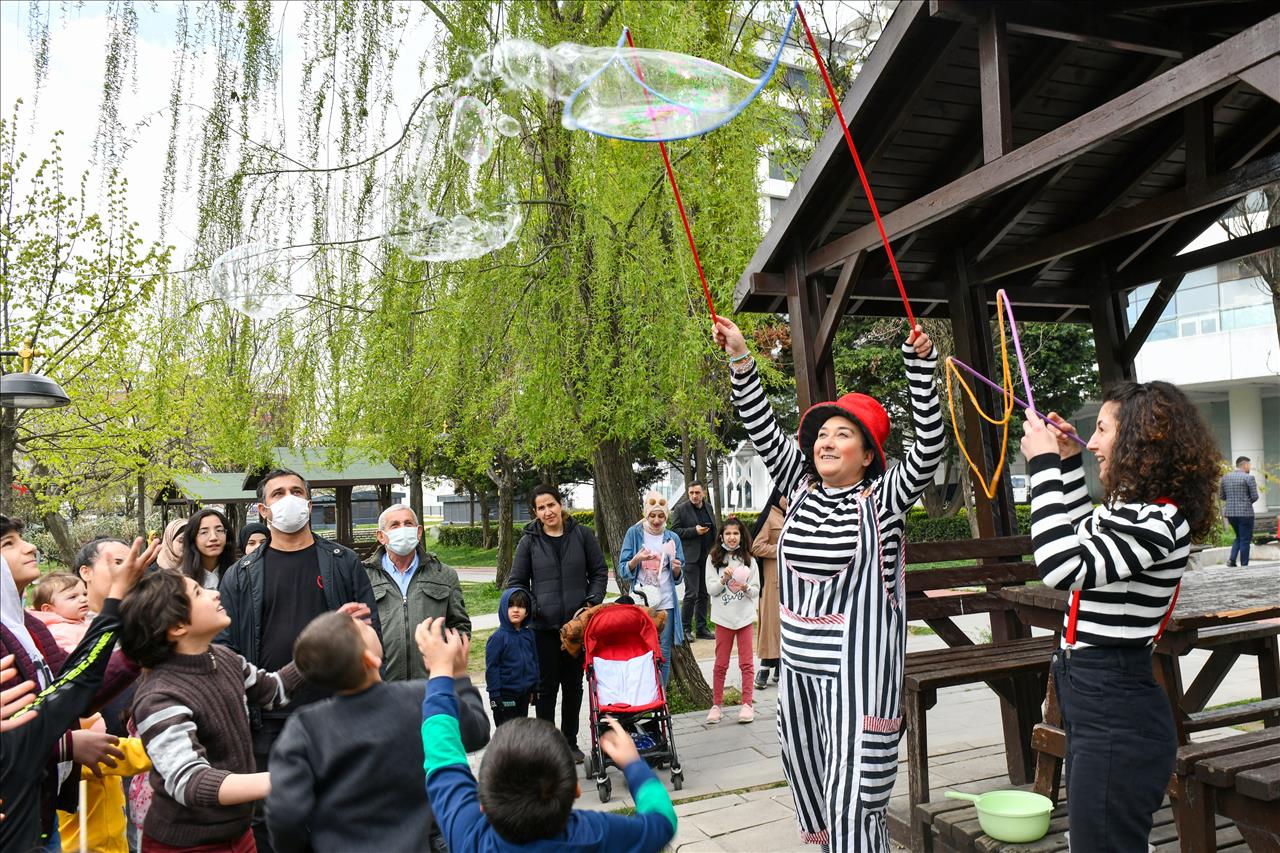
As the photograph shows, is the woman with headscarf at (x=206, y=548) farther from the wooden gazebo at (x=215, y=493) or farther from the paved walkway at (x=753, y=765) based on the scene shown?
the wooden gazebo at (x=215, y=493)

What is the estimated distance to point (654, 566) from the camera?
25.3ft

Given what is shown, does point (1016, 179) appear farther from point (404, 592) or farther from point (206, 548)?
point (206, 548)

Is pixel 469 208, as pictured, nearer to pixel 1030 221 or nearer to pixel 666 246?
pixel 666 246

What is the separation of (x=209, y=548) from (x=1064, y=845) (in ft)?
15.9

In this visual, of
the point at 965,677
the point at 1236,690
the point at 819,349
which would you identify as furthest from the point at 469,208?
the point at 1236,690

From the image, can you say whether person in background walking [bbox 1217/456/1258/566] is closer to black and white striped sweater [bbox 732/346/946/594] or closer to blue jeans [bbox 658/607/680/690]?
blue jeans [bbox 658/607/680/690]

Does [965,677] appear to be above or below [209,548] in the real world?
below

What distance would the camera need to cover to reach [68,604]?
16.1 feet

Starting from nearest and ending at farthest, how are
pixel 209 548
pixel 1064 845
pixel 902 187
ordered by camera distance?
pixel 1064 845, pixel 209 548, pixel 902 187

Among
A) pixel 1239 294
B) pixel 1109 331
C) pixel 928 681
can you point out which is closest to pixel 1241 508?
pixel 1109 331

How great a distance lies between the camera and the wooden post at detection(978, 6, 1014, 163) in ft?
14.1

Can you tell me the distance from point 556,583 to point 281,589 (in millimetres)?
2501

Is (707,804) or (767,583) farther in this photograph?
(767,583)

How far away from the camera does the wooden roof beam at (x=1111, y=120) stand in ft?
10.2
